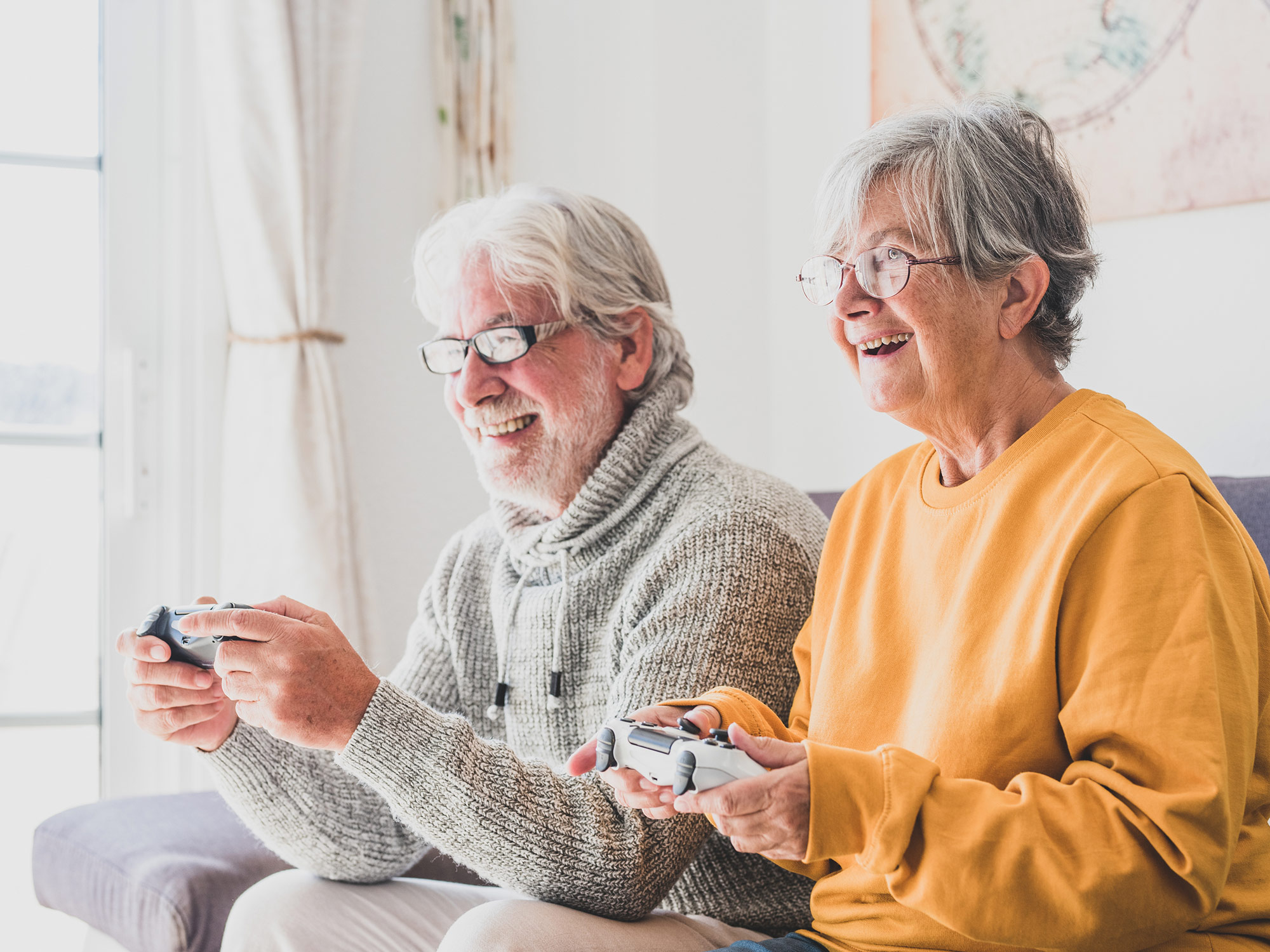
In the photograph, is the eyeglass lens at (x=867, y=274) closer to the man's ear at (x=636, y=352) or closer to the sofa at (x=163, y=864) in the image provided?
the man's ear at (x=636, y=352)

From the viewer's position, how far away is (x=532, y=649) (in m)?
1.53

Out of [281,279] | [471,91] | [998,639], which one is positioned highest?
[471,91]

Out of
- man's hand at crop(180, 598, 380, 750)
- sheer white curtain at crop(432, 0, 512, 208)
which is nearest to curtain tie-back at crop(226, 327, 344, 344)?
sheer white curtain at crop(432, 0, 512, 208)

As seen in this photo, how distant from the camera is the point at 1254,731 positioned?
0.88 meters

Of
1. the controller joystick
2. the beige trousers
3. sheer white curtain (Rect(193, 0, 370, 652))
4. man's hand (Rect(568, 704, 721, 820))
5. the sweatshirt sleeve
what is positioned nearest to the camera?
the sweatshirt sleeve

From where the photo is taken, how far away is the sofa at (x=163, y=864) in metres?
1.47

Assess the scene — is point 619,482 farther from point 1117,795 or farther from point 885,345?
point 1117,795

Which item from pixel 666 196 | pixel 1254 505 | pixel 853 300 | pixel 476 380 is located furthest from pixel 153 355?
pixel 1254 505

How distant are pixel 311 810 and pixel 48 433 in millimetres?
1418

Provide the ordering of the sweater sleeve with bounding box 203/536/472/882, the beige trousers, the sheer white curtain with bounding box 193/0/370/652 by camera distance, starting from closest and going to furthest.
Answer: the beige trousers, the sweater sleeve with bounding box 203/536/472/882, the sheer white curtain with bounding box 193/0/370/652

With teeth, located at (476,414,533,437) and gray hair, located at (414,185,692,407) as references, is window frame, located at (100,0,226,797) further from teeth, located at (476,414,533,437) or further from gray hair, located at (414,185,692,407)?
teeth, located at (476,414,533,437)

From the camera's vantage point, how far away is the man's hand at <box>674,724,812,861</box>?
86cm

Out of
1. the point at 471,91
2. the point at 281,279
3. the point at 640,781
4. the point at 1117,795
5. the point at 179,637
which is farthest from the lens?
the point at 471,91

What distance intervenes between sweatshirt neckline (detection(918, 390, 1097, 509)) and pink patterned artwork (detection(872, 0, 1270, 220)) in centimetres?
76
